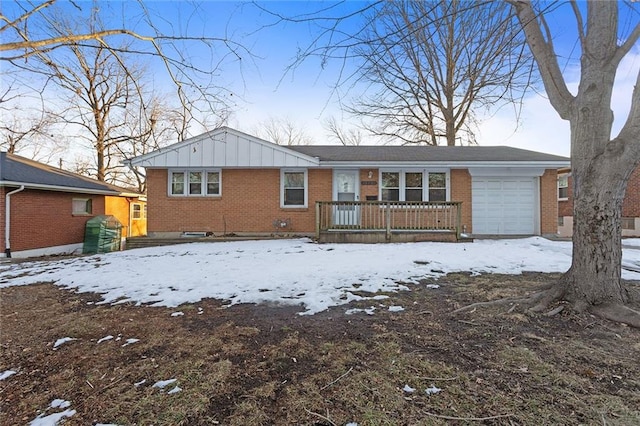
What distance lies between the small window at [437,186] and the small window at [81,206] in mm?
14932

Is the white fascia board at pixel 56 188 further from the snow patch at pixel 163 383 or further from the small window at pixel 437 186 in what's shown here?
the small window at pixel 437 186

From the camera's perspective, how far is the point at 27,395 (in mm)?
2250

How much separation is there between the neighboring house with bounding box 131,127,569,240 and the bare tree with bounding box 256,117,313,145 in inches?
880

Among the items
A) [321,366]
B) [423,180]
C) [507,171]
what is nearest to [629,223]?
[507,171]

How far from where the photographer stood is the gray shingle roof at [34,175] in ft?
33.9

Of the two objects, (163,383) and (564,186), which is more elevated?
(564,186)

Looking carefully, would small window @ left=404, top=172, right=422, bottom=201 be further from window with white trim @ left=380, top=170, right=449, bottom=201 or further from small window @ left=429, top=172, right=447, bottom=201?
small window @ left=429, top=172, right=447, bottom=201

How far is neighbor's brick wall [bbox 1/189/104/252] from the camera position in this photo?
34.3 feet

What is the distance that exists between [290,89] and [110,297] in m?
4.27

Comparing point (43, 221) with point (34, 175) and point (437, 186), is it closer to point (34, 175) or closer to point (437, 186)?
point (34, 175)

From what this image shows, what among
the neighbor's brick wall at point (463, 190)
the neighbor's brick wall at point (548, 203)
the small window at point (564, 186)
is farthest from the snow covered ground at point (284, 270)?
the small window at point (564, 186)

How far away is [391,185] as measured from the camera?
12133 mm

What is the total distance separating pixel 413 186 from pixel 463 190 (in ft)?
6.37

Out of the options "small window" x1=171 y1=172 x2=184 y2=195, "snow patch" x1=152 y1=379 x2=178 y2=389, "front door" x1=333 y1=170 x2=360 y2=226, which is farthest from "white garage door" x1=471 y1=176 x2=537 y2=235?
"snow patch" x1=152 y1=379 x2=178 y2=389
